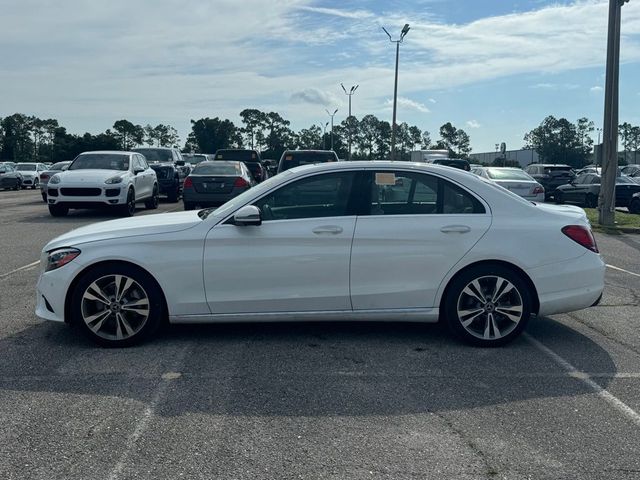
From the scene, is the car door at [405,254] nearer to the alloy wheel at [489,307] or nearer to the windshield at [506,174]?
the alloy wheel at [489,307]

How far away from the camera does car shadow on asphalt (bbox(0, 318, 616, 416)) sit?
182 inches

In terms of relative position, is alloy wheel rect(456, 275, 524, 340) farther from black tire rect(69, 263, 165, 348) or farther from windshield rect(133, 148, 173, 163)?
windshield rect(133, 148, 173, 163)

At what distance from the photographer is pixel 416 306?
5.86m

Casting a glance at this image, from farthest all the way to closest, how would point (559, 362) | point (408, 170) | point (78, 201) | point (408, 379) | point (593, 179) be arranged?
point (593, 179) → point (78, 201) → point (408, 170) → point (559, 362) → point (408, 379)

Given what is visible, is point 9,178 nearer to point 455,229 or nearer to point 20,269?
point 20,269

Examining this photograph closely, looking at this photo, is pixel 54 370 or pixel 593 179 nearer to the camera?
pixel 54 370

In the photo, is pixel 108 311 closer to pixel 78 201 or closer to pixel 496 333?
pixel 496 333

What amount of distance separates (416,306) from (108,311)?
2562 millimetres

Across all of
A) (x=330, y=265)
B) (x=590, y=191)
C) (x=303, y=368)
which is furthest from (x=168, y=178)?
(x=303, y=368)

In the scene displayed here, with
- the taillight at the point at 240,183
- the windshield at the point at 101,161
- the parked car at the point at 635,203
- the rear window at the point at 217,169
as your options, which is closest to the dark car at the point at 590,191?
the parked car at the point at 635,203

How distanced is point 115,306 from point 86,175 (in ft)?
40.8

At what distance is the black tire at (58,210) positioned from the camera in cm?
1752

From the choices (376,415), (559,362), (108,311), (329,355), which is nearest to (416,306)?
(329,355)

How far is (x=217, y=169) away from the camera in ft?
61.6
